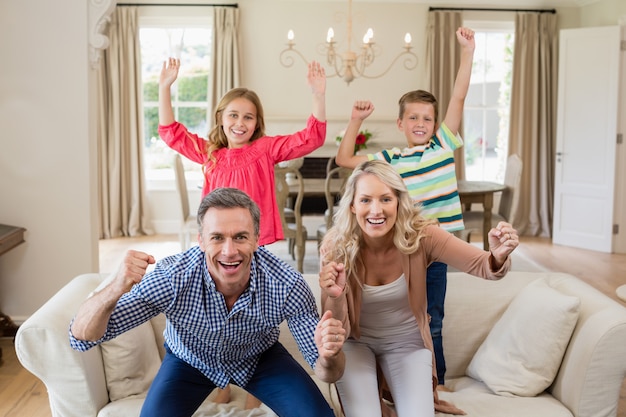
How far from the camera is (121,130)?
757 cm

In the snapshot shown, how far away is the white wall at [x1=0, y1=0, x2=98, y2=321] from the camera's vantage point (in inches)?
162

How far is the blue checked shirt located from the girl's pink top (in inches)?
27.0

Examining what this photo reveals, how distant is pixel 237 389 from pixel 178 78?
219 inches

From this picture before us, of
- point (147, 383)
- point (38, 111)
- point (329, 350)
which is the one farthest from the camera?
point (38, 111)

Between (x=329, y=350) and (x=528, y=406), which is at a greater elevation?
(x=329, y=350)

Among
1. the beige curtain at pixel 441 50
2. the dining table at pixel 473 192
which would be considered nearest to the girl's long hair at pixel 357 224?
the dining table at pixel 473 192

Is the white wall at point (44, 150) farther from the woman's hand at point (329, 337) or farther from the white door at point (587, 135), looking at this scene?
the white door at point (587, 135)

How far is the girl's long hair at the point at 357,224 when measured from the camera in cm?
243

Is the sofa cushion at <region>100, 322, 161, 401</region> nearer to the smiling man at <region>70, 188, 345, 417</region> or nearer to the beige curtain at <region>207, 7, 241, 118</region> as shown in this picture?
the smiling man at <region>70, 188, 345, 417</region>

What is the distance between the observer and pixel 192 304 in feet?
7.38

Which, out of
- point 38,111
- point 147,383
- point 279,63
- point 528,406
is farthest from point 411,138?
point 279,63

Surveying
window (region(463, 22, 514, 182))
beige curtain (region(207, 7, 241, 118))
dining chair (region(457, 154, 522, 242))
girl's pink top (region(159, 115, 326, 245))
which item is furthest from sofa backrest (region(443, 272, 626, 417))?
window (region(463, 22, 514, 182))

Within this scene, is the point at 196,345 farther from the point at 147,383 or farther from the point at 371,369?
the point at 371,369

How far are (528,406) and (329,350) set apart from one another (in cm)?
81
